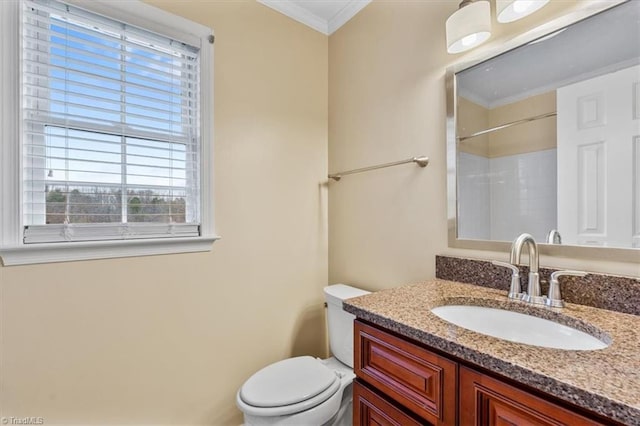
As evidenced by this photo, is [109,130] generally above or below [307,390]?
above

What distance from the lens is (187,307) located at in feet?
4.73

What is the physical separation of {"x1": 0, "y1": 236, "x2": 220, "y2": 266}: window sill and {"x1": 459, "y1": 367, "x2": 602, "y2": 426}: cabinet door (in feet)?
4.07

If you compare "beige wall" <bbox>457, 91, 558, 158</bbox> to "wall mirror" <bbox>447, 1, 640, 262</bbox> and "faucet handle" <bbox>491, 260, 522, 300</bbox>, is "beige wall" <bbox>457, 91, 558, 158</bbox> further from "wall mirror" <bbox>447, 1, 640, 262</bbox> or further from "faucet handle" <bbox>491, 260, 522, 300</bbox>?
"faucet handle" <bbox>491, 260, 522, 300</bbox>

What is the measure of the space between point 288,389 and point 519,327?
3.00ft

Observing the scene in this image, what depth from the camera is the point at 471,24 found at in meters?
1.08

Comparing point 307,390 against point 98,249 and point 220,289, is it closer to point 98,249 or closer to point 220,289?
point 220,289

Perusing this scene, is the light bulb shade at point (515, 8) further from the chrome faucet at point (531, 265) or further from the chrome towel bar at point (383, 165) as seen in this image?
the chrome faucet at point (531, 265)

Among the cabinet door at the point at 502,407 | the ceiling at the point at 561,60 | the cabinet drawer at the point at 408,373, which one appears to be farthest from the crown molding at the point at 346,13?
the cabinet door at the point at 502,407

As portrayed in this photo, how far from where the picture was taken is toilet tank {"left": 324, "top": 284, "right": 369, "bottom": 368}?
153 cm

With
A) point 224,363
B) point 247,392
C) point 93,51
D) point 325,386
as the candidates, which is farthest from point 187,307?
point 93,51

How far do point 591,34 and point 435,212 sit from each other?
30.4 inches

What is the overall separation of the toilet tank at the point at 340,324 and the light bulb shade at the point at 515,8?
1343 millimetres

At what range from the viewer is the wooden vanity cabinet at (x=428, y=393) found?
56cm

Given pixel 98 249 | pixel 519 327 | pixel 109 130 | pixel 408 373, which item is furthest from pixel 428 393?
pixel 109 130
